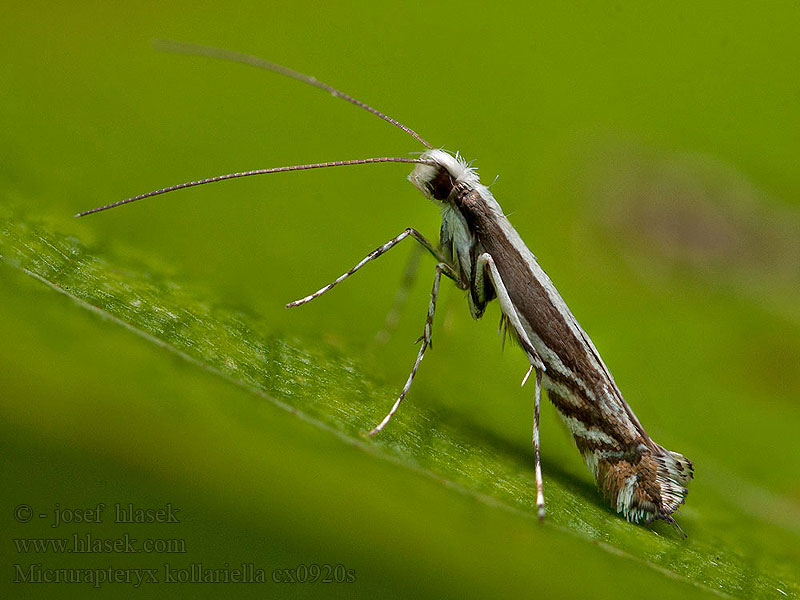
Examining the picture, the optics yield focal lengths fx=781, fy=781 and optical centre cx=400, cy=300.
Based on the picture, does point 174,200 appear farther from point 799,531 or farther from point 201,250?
point 799,531

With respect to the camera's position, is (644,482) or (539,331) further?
(539,331)

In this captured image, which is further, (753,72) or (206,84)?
(753,72)

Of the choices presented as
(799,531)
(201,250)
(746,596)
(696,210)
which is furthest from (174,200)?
(696,210)

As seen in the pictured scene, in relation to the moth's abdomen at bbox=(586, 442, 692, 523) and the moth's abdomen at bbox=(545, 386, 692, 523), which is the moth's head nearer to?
the moth's abdomen at bbox=(545, 386, 692, 523)

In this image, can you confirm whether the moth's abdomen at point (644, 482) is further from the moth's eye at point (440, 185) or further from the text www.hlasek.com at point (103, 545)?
the text www.hlasek.com at point (103, 545)

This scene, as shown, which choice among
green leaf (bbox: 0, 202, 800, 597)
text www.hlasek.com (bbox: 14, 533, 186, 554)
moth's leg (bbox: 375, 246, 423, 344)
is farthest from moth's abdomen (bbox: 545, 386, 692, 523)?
text www.hlasek.com (bbox: 14, 533, 186, 554)

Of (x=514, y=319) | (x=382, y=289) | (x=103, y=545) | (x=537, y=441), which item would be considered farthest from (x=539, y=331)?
(x=103, y=545)

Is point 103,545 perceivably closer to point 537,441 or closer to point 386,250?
point 537,441
